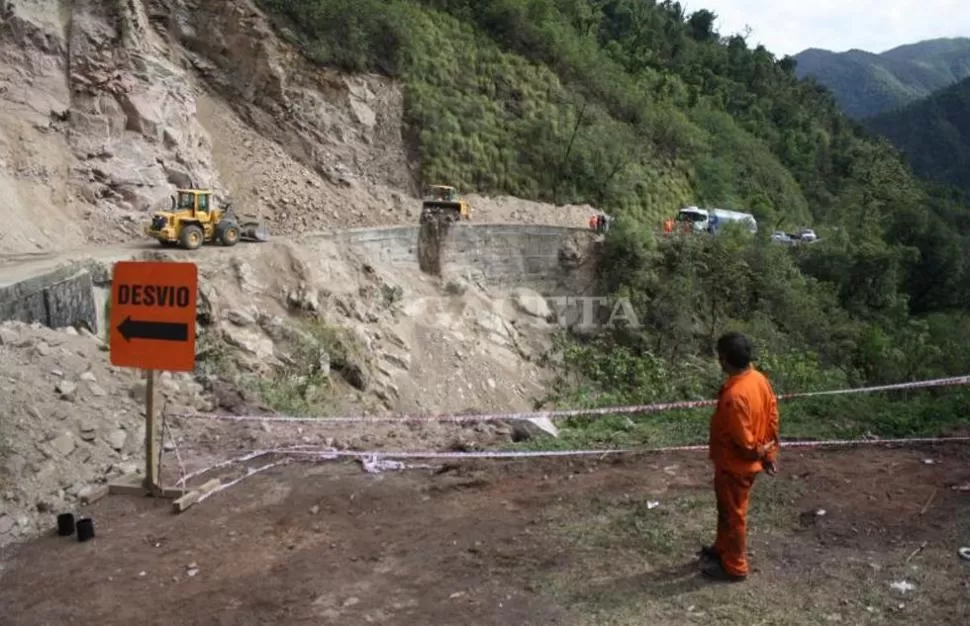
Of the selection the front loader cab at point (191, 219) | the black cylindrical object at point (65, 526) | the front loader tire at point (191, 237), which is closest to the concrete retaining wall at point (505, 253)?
the front loader cab at point (191, 219)

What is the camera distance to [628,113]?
34875 mm

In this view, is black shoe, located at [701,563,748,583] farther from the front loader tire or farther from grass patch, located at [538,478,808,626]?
the front loader tire

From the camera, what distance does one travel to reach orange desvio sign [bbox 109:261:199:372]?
5609mm

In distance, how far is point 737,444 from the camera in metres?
4.23

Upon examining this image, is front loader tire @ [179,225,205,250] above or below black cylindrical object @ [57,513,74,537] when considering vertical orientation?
above

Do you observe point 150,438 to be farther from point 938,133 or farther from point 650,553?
point 938,133

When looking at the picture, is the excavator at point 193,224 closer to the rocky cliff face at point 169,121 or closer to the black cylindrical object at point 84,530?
the rocky cliff face at point 169,121

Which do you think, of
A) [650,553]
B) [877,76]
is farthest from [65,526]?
[877,76]

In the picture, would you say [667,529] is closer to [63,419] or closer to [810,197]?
[63,419]

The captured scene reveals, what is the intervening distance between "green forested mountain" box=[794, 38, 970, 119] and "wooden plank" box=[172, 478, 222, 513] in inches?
6050

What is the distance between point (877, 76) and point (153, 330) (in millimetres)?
187831

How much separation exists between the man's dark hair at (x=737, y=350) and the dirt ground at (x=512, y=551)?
1265 millimetres

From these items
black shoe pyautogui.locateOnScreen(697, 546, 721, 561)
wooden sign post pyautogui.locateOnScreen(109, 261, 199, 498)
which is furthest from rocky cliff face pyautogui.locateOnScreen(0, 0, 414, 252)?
black shoe pyautogui.locateOnScreen(697, 546, 721, 561)

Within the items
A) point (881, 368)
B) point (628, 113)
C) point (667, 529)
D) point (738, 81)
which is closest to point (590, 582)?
point (667, 529)
